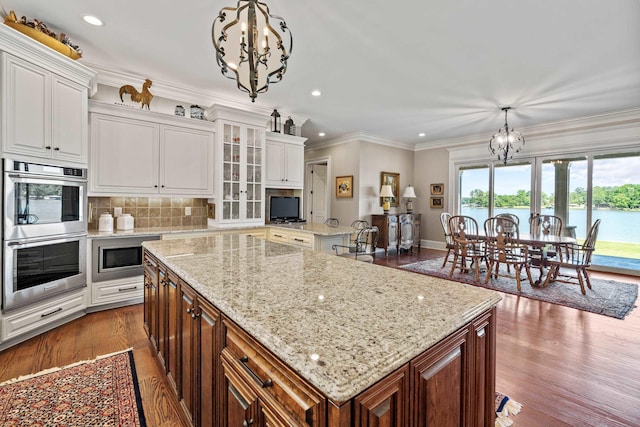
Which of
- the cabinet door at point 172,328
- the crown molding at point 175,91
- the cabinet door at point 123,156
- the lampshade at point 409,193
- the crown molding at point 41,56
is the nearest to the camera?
the cabinet door at point 172,328

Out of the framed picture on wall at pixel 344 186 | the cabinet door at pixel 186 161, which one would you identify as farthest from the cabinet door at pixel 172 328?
the framed picture on wall at pixel 344 186

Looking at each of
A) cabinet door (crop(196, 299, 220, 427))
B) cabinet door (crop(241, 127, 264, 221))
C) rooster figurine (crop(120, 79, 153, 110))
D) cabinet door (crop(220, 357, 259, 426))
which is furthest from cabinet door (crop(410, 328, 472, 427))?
rooster figurine (crop(120, 79, 153, 110))

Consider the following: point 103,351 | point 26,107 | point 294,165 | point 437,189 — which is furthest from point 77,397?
point 437,189

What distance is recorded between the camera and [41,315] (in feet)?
8.24

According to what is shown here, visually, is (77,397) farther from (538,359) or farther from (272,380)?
(538,359)

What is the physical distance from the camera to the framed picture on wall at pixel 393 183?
274 inches

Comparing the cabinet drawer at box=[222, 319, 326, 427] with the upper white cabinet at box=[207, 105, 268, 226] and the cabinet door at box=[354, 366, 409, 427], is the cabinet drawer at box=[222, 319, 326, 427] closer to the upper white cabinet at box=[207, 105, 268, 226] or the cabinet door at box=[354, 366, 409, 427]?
the cabinet door at box=[354, 366, 409, 427]

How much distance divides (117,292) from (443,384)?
3.47 metres

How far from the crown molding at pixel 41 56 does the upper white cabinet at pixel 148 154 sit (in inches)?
17.2

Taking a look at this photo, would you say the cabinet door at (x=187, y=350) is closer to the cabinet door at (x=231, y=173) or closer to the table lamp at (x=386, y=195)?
the cabinet door at (x=231, y=173)

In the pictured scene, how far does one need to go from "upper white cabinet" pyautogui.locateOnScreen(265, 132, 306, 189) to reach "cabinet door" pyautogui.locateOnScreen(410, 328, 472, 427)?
405cm

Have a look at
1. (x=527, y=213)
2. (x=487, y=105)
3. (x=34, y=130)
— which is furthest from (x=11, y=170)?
(x=527, y=213)

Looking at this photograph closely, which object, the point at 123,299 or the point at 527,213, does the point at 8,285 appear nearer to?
the point at 123,299

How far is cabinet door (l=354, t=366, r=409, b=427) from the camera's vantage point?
0.63m
